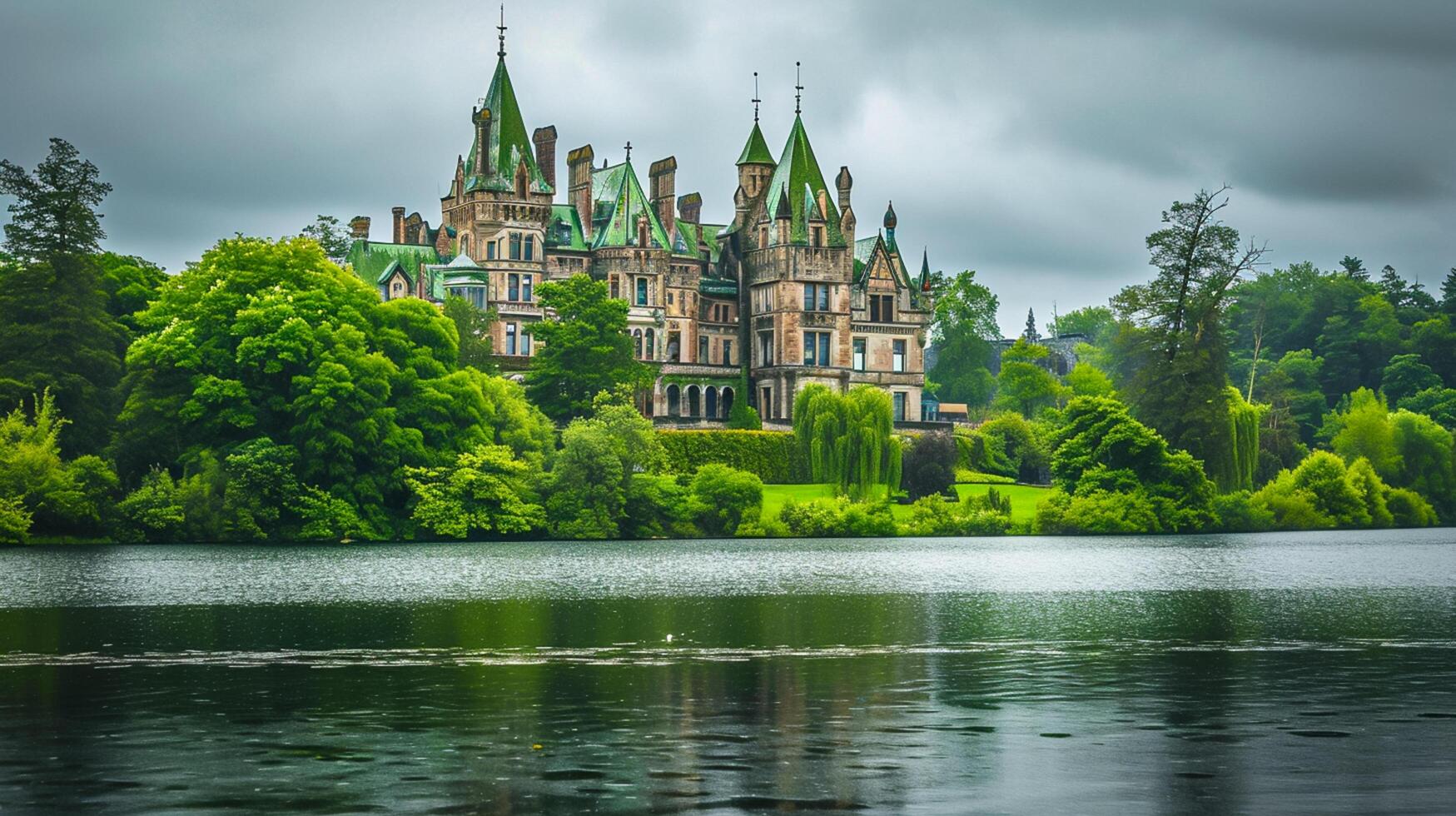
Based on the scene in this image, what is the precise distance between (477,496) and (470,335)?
78.0ft

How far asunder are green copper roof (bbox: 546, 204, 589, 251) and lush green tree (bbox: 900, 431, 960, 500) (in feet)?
90.8

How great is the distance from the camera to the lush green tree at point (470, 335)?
87.1 m

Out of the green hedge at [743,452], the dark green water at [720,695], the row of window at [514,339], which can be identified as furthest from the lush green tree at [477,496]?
the row of window at [514,339]

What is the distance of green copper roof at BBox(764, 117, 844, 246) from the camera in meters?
108

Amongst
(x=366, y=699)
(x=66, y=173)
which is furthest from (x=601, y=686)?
(x=66, y=173)

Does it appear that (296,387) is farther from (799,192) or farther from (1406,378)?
(1406,378)

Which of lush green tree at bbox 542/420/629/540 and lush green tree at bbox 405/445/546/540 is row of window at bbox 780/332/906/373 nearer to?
lush green tree at bbox 542/420/629/540

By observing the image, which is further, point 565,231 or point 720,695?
point 565,231

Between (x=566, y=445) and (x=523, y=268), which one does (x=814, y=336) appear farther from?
(x=566, y=445)

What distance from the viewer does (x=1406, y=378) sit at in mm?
124250

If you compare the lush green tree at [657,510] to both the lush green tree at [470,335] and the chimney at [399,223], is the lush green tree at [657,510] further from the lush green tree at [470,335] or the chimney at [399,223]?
the chimney at [399,223]

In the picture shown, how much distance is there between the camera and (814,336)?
108688 millimetres

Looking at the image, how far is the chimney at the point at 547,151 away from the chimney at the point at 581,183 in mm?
3528

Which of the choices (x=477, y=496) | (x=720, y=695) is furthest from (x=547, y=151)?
(x=720, y=695)
